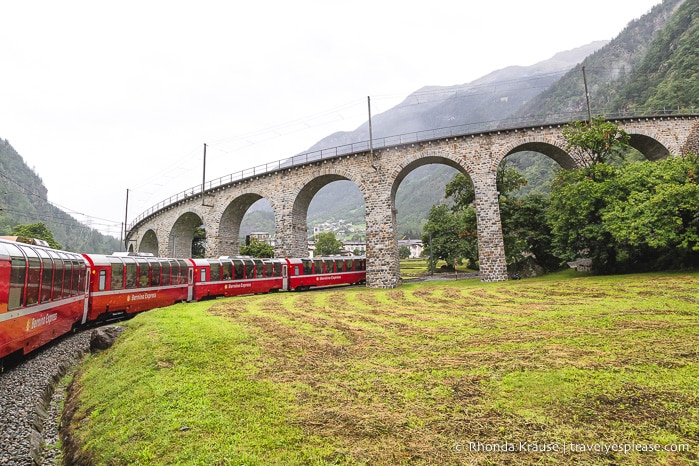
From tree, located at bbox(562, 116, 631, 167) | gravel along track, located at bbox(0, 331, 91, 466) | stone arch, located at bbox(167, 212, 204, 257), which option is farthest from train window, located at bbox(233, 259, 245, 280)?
stone arch, located at bbox(167, 212, 204, 257)

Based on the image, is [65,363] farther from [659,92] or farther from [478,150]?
[659,92]

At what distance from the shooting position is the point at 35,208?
133 metres

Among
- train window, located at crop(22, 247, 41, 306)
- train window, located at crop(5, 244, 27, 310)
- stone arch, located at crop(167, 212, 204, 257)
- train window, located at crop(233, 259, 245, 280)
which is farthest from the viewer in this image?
stone arch, located at crop(167, 212, 204, 257)

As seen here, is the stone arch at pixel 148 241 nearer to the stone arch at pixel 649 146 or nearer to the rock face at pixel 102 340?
the rock face at pixel 102 340

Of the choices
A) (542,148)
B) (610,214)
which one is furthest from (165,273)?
(542,148)

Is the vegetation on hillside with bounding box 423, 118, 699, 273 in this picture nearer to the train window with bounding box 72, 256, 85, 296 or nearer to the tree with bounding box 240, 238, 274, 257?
the train window with bounding box 72, 256, 85, 296

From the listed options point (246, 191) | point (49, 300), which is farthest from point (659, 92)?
point (49, 300)

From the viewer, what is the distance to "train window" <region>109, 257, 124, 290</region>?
1511 centimetres

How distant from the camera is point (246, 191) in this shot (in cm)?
3441

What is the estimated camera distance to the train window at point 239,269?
2227 centimetres

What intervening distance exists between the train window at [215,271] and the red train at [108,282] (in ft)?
0.19

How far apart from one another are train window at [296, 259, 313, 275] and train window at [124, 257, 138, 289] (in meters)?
12.1

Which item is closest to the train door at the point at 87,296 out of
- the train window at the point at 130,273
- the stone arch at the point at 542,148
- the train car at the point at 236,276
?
the train window at the point at 130,273

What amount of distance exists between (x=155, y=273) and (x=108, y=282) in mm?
2748
